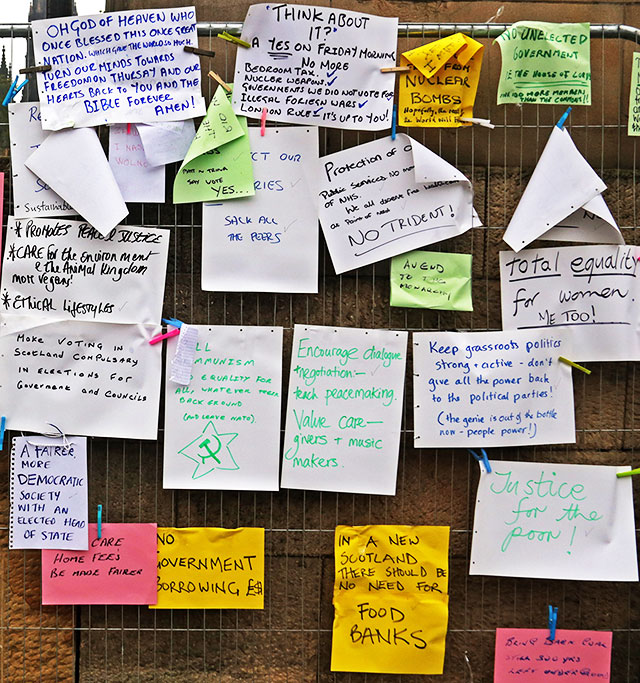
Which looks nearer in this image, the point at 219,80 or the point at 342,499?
the point at 219,80

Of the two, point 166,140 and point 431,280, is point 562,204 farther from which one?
point 166,140

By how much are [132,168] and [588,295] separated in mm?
1440

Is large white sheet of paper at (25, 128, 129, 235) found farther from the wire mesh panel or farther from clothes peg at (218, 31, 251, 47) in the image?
clothes peg at (218, 31, 251, 47)

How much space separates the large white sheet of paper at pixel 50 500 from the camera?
234 centimetres

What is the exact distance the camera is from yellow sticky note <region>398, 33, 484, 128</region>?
2.26 m

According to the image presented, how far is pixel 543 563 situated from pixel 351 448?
69 centimetres

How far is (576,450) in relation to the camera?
2.36 m

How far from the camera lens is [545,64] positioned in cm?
227

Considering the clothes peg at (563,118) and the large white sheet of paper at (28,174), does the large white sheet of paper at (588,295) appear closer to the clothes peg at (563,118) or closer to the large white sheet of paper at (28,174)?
the clothes peg at (563,118)

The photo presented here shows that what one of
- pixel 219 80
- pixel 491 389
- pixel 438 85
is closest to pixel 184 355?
pixel 219 80

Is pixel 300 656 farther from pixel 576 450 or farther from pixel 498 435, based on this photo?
pixel 576 450

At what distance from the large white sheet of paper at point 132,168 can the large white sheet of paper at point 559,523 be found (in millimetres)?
1332

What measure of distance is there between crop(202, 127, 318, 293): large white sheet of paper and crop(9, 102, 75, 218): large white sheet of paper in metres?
0.48

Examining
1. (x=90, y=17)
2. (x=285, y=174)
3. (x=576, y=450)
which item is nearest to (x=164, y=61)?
(x=90, y=17)
